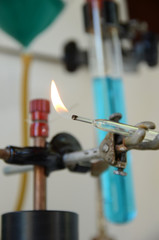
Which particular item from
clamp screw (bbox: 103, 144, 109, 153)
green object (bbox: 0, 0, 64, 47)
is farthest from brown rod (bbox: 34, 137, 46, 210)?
green object (bbox: 0, 0, 64, 47)

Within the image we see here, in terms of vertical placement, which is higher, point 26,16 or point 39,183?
point 26,16

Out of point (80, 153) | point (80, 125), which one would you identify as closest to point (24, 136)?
point (80, 125)

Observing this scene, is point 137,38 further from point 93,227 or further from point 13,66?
point 93,227

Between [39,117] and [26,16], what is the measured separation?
0.31 meters

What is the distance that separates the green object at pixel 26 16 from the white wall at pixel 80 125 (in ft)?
0.37

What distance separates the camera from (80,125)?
569 millimetres

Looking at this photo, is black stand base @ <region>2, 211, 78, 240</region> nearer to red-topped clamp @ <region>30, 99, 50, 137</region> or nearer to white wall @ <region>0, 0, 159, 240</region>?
red-topped clamp @ <region>30, 99, 50, 137</region>

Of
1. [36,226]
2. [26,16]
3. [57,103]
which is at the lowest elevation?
[36,226]

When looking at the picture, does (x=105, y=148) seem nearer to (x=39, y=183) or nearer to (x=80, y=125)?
(x=39, y=183)

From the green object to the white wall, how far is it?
0.11m

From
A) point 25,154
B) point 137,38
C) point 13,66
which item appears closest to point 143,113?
point 137,38

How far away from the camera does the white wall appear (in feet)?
2.09

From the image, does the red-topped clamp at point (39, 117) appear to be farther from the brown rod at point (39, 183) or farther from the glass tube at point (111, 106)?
the glass tube at point (111, 106)

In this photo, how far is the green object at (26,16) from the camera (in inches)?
24.7
